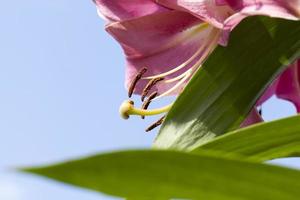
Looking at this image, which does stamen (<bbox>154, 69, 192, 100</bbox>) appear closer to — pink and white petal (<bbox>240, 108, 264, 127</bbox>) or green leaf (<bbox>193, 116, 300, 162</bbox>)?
pink and white petal (<bbox>240, 108, 264, 127</bbox>)

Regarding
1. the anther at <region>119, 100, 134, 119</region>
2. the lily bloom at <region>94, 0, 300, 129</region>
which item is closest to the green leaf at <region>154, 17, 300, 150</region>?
the lily bloom at <region>94, 0, 300, 129</region>

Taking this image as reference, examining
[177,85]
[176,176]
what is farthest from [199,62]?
[176,176]

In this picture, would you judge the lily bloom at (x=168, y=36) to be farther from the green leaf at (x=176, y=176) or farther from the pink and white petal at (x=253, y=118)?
the green leaf at (x=176, y=176)

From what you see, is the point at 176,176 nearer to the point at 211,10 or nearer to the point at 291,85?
the point at 211,10

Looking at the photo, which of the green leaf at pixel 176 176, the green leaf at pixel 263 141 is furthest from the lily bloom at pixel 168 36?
the green leaf at pixel 176 176

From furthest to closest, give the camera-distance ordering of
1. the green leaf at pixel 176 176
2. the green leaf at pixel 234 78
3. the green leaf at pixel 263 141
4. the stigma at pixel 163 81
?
the stigma at pixel 163 81, the green leaf at pixel 234 78, the green leaf at pixel 263 141, the green leaf at pixel 176 176

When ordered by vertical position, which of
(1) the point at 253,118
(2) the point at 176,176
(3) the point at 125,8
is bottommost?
(2) the point at 176,176

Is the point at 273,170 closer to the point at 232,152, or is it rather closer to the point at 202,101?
the point at 232,152
